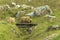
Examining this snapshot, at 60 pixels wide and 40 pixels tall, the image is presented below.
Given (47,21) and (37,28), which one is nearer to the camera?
(37,28)

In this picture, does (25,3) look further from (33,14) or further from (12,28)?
(12,28)

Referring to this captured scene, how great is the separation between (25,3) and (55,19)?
1825cm

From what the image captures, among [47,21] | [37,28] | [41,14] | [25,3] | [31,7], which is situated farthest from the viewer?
[25,3]

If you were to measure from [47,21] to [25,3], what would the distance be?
60.7 ft

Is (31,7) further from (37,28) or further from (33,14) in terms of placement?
(37,28)

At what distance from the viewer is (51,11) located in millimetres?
56094

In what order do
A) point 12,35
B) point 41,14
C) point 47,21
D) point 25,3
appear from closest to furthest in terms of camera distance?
point 12,35, point 47,21, point 41,14, point 25,3

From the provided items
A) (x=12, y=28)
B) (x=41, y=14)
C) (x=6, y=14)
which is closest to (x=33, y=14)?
(x=41, y=14)

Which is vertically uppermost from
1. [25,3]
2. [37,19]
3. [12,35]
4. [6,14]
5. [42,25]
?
[25,3]

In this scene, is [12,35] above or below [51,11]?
below

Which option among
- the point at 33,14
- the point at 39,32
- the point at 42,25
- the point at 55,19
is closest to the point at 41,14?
the point at 33,14

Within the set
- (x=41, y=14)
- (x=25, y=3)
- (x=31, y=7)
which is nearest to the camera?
(x=41, y=14)

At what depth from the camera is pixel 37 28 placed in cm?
4309

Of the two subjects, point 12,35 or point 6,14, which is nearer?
point 12,35
